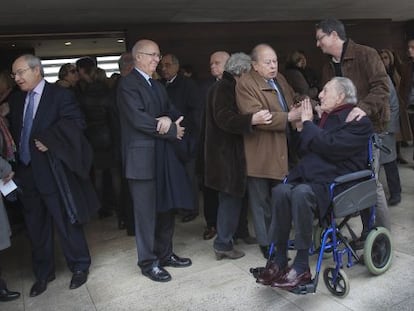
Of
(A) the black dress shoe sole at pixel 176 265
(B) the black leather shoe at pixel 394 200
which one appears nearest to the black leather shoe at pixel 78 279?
(A) the black dress shoe sole at pixel 176 265

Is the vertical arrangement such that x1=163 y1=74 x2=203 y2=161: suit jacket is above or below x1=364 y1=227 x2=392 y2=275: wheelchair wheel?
above

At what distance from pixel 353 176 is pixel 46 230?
7.31ft

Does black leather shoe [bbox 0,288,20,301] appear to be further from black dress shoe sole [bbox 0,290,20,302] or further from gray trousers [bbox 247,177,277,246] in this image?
gray trousers [bbox 247,177,277,246]

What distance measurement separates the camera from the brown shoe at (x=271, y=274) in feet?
9.02

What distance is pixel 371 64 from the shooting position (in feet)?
10.6

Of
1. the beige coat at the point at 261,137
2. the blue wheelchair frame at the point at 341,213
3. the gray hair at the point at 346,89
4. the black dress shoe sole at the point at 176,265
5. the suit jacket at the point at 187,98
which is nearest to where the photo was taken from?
the blue wheelchair frame at the point at 341,213

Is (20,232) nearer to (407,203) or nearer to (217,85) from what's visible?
(217,85)

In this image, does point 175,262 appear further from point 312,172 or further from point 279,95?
point 279,95

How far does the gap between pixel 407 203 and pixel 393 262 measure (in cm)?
153

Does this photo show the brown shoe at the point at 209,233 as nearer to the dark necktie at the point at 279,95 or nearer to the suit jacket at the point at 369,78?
the dark necktie at the point at 279,95

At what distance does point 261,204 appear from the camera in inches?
134

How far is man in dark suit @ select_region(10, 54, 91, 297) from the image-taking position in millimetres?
3141

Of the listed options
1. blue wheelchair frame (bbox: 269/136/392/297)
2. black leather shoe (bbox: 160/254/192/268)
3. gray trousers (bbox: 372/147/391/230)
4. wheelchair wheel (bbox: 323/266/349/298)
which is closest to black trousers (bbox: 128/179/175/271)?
black leather shoe (bbox: 160/254/192/268)

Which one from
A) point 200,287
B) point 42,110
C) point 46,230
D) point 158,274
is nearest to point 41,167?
point 42,110
